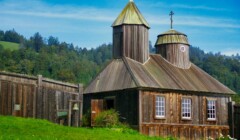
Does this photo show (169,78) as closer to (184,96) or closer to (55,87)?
(184,96)

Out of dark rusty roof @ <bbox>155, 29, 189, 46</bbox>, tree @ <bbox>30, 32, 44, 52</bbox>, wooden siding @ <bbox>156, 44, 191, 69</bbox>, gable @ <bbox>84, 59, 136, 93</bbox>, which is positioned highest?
tree @ <bbox>30, 32, 44, 52</bbox>

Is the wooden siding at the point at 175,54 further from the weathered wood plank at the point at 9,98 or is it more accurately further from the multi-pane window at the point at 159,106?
the weathered wood plank at the point at 9,98

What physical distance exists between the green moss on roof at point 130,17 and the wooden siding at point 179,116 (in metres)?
6.76

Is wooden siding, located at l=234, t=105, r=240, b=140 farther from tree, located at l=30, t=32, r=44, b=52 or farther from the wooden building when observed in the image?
tree, located at l=30, t=32, r=44, b=52

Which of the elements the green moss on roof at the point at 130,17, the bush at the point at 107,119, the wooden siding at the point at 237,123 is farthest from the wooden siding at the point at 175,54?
the bush at the point at 107,119

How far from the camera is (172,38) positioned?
40.8 metres

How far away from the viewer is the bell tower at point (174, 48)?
4022 cm

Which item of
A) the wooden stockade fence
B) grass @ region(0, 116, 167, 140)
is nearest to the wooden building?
the wooden stockade fence

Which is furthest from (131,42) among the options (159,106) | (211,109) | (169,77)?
(211,109)

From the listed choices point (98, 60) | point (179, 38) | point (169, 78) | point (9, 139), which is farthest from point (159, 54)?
point (98, 60)

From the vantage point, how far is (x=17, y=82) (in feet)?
87.0

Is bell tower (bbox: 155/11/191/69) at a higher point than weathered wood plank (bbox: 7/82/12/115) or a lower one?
higher

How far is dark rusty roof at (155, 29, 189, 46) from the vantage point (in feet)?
134

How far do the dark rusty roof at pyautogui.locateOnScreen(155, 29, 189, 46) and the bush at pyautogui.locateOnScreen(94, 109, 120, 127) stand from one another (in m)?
10.5
